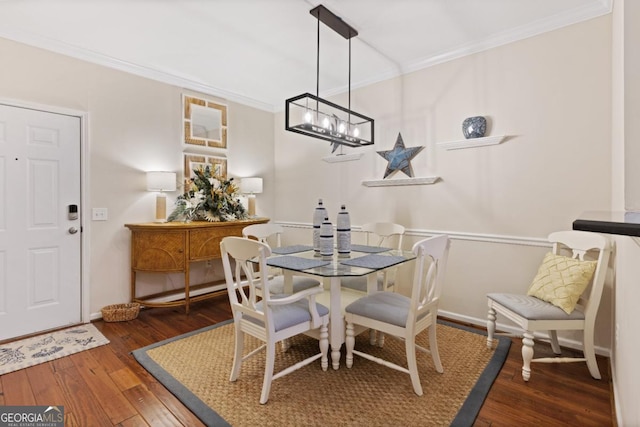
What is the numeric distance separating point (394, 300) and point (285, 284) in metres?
0.82

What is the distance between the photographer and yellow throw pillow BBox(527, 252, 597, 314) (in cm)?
209

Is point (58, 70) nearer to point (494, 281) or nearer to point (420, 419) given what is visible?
point (420, 419)

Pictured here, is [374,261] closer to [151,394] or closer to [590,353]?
[590,353]

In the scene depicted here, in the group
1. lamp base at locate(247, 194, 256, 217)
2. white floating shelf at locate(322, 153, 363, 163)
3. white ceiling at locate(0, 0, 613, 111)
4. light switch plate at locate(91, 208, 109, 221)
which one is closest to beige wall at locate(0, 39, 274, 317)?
light switch plate at locate(91, 208, 109, 221)

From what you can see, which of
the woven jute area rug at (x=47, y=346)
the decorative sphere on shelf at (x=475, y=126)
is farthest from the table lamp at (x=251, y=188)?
the decorative sphere on shelf at (x=475, y=126)

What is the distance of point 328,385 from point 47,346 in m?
2.33

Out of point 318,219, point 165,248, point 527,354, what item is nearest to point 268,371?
point 318,219

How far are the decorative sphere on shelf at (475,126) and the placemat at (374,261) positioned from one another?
1.43m

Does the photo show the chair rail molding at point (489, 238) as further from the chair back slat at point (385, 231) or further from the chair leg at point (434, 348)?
the chair leg at point (434, 348)

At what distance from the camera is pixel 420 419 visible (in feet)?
5.55

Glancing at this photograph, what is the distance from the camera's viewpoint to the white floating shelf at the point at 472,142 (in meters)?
2.77

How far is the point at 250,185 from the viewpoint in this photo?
13.8 feet

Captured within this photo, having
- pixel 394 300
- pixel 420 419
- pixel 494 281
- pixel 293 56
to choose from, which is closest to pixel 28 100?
pixel 293 56

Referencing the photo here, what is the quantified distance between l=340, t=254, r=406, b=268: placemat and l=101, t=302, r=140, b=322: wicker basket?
7.53 ft
